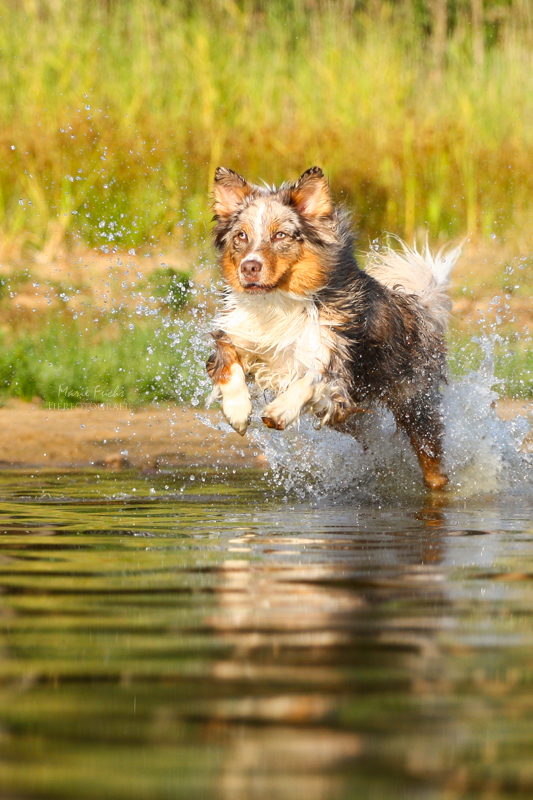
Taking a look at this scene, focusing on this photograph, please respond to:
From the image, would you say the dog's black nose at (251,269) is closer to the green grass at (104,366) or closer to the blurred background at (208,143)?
the green grass at (104,366)

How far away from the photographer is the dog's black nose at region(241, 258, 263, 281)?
18.1ft

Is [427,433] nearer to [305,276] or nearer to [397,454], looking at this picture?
[397,454]

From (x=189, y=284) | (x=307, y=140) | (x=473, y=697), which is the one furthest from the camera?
(x=307, y=140)

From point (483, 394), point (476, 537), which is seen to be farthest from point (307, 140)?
point (476, 537)

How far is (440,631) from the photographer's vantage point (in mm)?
2844

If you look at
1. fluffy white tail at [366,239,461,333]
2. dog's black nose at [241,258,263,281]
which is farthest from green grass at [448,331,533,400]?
dog's black nose at [241,258,263,281]

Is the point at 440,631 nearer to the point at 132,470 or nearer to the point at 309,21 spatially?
the point at 132,470

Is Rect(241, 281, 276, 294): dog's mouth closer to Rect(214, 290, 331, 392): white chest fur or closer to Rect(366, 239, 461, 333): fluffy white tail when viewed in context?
Rect(214, 290, 331, 392): white chest fur

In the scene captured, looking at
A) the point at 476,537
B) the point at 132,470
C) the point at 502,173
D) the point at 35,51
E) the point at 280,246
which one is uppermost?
the point at 35,51

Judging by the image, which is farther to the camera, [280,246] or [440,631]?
[280,246]

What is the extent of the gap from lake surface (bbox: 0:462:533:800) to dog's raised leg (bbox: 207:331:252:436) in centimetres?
99

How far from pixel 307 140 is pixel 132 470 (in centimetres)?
496

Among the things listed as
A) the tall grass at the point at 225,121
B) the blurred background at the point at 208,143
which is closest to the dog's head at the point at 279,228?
the blurred background at the point at 208,143

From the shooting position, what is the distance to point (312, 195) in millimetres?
6086
